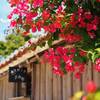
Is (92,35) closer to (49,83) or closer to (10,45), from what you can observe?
(49,83)

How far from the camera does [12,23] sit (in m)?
4.17

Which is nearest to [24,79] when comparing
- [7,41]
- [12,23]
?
[12,23]

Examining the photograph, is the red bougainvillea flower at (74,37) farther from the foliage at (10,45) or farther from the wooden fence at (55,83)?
the foliage at (10,45)

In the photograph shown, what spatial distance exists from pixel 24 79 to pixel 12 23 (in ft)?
17.2

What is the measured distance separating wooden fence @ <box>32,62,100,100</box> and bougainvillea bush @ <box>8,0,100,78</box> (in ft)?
4.75

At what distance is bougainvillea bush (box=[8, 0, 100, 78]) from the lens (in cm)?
385

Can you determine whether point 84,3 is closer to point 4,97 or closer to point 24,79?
point 24,79

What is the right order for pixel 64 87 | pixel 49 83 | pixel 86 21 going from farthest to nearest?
pixel 49 83 < pixel 64 87 < pixel 86 21

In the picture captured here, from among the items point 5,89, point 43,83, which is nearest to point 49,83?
point 43,83

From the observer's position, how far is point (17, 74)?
366 inches

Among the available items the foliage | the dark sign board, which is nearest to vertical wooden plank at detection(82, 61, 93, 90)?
the dark sign board

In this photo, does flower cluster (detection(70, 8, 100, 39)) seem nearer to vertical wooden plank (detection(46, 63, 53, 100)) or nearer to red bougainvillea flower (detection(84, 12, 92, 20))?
red bougainvillea flower (detection(84, 12, 92, 20))

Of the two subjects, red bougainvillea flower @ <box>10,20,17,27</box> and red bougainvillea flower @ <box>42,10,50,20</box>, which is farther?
red bougainvillea flower @ <box>10,20,17,27</box>

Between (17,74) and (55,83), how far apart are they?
7.78 feet
